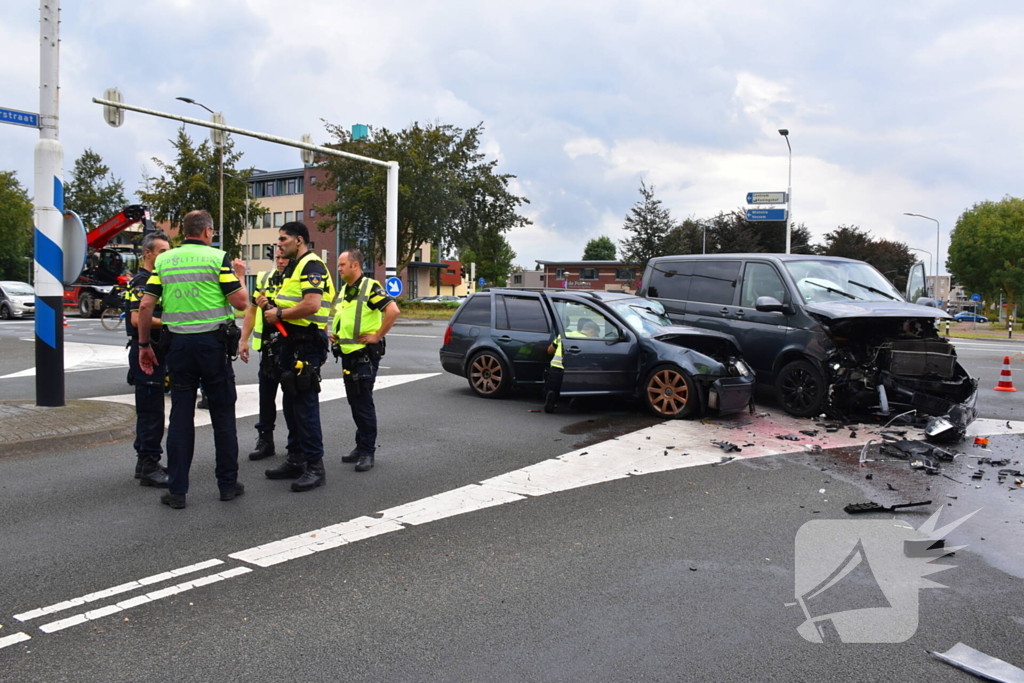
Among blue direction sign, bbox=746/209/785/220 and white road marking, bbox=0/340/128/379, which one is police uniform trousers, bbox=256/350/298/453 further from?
blue direction sign, bbox=746/209/785/220

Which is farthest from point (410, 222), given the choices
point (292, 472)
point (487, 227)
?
point (292, 472)

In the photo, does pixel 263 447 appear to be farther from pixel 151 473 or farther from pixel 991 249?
pixel 991 249

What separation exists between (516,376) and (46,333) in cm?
526

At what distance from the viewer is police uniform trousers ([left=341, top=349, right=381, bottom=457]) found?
630 cm

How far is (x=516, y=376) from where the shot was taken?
1005 cm

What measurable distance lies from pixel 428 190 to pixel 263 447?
3667 cm

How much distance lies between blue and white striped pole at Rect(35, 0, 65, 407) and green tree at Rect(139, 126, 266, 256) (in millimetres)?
38464

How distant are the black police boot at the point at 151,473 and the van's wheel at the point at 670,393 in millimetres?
5111

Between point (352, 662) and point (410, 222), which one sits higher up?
point (410, 222)

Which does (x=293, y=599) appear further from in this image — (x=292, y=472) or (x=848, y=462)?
(x=848, y=462)

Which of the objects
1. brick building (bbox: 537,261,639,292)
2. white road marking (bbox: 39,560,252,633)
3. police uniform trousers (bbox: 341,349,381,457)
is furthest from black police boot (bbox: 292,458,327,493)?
brick building (bbox: 537,261,639,292)

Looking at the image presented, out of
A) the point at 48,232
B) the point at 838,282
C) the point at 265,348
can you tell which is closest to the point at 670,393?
the point at 838,282

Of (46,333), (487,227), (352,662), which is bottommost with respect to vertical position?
(352,662)

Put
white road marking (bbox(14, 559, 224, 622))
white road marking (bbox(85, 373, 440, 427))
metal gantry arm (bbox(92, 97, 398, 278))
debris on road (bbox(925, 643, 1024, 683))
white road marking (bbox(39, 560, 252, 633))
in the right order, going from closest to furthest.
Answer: debris on road (bbox(925, 643, 1024, 683)) → white road marking (bbox(39, 560, 252, 633)) → white road marking (bbox(14, 559, 224, 622)) → white road marking (bbox(85, 373, 440, 427)) → metal gantry arm (bbox(92, 97, 398, 278))
